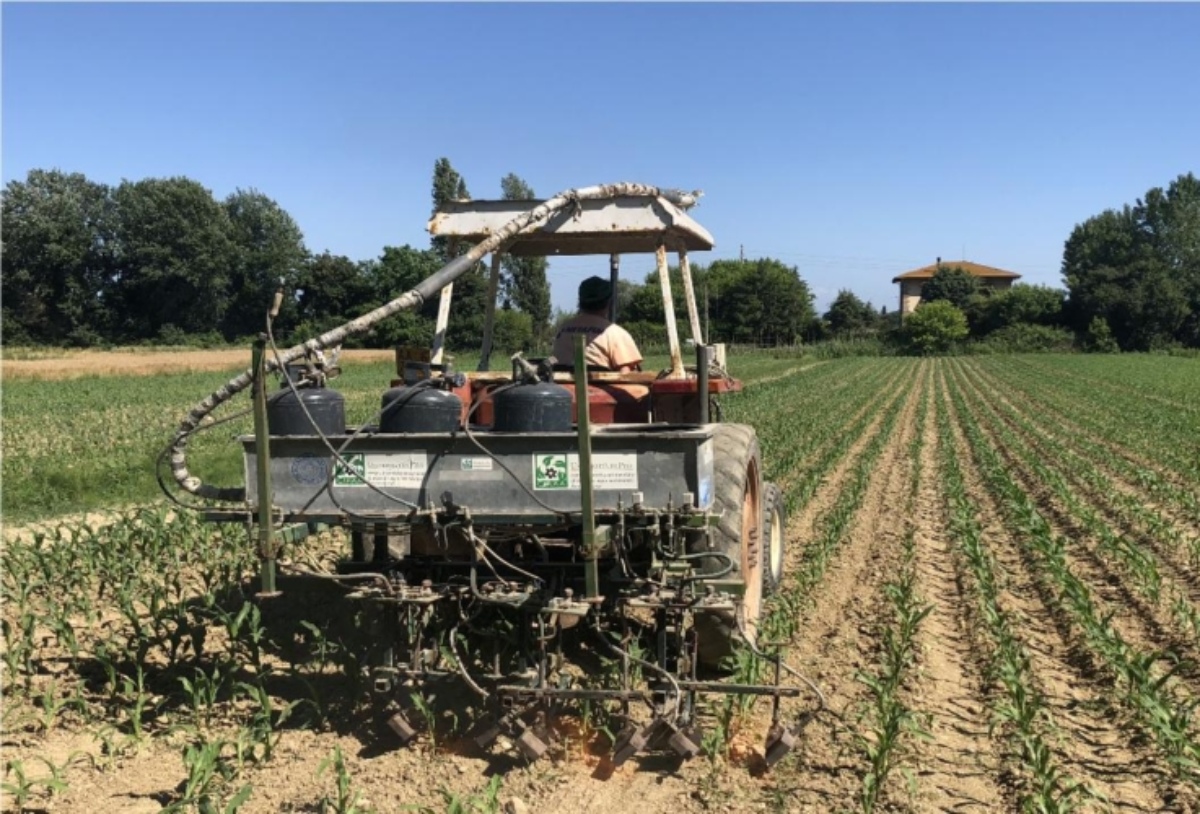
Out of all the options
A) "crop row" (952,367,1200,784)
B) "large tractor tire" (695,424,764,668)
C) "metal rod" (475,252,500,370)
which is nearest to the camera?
"crop row" (952,367,1200,784)

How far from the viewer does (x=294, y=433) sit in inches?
160

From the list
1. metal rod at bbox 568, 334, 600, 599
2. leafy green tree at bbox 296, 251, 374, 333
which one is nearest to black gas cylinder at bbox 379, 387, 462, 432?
metal rod at bbox 568, 334, 600, 599

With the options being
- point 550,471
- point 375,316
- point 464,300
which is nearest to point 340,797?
point 550,471

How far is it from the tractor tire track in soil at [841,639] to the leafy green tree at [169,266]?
67337 mm

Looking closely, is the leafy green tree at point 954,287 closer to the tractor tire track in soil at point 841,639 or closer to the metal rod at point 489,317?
the tractor tire track in soil at point 841,639

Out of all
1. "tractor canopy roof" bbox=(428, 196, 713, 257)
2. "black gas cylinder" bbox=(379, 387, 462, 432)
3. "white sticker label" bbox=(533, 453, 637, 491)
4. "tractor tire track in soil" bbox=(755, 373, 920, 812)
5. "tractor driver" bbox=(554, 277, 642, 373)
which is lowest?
"tractor tire track in soil" bbox=(755, 373, 920, 812)

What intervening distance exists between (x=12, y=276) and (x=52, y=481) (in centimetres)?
6535

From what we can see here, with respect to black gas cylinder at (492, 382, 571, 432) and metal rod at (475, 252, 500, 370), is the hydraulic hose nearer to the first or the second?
black gas cylinder at (492, 382, 571, 432)

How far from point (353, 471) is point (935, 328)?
6561 cm

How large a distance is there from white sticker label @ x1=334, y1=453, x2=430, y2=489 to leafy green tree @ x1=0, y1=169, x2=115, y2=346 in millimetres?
69678

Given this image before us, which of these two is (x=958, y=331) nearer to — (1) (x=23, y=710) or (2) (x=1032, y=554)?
(2) (x=1032, y=554)

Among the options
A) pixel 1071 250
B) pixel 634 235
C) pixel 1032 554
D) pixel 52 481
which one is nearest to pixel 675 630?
pixel 634 235

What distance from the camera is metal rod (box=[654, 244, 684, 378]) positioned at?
5078 mm

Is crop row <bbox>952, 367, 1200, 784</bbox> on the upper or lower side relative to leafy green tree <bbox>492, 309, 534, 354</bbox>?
lower
